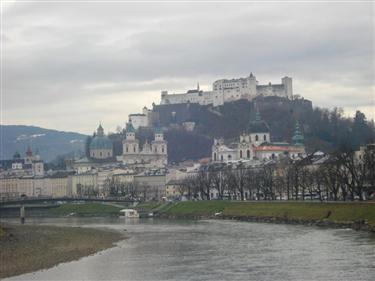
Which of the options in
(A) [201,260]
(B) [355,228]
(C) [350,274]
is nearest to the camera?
(C) [350,274]

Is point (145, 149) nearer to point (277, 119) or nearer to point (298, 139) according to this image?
point (277, 119)

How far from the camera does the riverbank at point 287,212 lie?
2235 inches

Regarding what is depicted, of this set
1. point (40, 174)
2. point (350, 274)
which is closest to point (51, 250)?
point (350, 274)

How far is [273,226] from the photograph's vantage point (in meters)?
62.3

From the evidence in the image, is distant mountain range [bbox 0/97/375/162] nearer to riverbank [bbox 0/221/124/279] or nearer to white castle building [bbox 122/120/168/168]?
white castle building [bbox 122/120/168/168]

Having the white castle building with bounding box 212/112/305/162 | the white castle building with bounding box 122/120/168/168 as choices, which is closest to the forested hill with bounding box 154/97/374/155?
the white castle building with bounding box 212/112/305/162

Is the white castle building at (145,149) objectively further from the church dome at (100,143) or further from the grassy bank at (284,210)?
the grassy bank at (284,210)

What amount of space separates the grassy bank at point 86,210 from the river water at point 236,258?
2032 inches

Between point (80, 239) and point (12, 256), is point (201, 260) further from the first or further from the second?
point (80, 239)

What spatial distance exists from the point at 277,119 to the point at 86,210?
72789 mm

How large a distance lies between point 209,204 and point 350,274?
60.1m

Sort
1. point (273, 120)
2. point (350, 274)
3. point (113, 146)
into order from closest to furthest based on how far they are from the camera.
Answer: point (350, 274) < point (273, 120) < point (113, 146)

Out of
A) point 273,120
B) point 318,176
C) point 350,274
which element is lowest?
point 350,274

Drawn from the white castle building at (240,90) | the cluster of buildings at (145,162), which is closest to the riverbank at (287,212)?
the cluster of buildings at (145,162)
